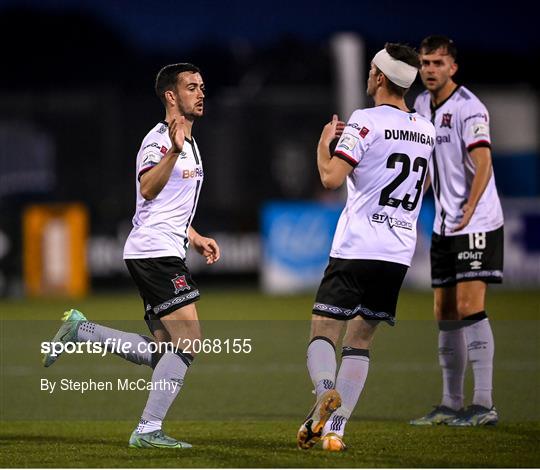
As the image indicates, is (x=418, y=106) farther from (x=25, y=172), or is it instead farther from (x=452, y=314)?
(x=25, y=172)

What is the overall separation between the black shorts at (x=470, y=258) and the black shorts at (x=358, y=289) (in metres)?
1.28

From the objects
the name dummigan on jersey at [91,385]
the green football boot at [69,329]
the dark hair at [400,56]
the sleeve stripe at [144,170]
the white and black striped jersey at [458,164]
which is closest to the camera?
the sleeve stripe at [144,170]

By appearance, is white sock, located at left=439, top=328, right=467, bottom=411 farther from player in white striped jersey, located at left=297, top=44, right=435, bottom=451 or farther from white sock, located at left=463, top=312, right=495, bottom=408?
player in white striped jersey, located at left=297, top=44, right=435, bottom=451

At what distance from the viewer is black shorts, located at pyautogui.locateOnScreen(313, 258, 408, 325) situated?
279 inches

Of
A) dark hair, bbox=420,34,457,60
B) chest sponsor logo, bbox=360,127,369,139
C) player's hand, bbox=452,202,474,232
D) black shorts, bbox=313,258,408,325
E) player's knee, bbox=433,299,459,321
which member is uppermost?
dark hair, bbox=420,34,457,60

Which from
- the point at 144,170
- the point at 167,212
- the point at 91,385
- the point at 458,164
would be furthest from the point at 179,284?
the point at 91,385

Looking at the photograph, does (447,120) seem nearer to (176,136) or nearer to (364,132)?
(364,132)

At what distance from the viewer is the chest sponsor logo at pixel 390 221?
7.14m

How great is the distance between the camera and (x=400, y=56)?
7.11 metres

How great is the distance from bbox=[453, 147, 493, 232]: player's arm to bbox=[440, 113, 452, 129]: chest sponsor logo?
26 centimetres

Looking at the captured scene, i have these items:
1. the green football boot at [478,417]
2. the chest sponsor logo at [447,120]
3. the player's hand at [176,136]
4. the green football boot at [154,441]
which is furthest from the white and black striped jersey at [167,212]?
the green football boot at [478,417]

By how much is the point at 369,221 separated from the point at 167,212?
1118mm

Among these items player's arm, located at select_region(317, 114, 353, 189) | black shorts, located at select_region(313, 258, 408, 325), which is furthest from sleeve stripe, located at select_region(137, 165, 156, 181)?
black shorts, located at select_region(313, 258, 408, 325)

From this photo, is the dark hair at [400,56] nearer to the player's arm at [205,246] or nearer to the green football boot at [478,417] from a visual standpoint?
the player's arm at [205,246]
